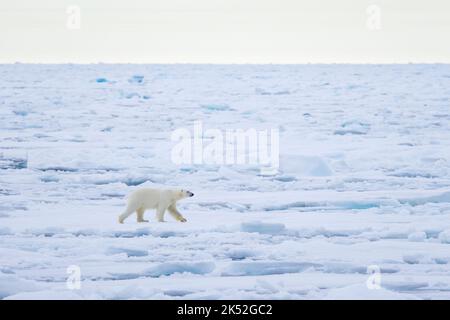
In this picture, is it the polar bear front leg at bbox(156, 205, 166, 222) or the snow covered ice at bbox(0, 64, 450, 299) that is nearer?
the snow covered ice at bbox(0, 64, 450, 299)

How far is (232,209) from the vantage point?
6.00 meters

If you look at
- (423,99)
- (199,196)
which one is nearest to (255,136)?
(199,196)

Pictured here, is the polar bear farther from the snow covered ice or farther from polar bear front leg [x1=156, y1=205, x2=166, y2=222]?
the snow covered ice

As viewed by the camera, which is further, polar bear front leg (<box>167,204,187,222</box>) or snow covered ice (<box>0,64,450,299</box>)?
polar bear front leg (<box>167,204,187,222</box>)

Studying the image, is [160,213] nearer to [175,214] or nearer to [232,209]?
[175,214]

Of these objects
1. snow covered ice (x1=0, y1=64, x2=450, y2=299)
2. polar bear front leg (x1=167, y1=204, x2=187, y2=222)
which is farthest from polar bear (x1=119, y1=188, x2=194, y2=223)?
snow covered ice (x1=0, y1=64, x2=450, y2=299)

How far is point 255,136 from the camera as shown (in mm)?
11430

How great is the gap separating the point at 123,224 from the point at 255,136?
6304 millimetres

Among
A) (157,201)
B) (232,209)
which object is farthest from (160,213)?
(232,209)

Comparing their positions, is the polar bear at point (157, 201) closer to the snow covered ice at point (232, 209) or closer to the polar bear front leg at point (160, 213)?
the polar bear front leg at point (160, 213)

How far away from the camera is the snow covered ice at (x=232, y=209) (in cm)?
397

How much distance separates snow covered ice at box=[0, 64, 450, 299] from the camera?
3973 millimetres

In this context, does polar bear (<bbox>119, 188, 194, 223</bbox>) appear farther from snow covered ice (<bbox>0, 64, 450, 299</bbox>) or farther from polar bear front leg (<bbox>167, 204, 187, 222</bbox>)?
snow covered ice (<bbox>0, 64, 450, 299</bbox>)
